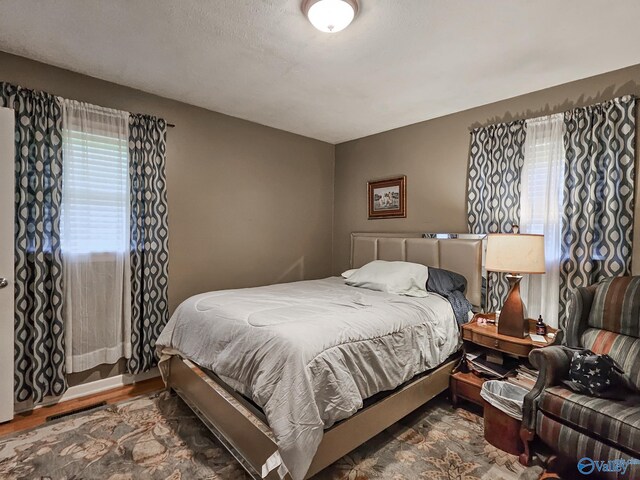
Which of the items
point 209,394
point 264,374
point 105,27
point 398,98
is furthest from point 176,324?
point 398,98

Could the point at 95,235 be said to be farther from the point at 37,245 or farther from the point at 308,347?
the point at 308,347

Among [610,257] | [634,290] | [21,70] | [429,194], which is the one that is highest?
[21,70]

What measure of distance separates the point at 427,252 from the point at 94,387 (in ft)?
10.8

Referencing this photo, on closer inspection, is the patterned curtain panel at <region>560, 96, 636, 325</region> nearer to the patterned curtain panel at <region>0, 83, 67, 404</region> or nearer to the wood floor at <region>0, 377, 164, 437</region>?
the wood floor at <region>0, 377, 164, 437</region>

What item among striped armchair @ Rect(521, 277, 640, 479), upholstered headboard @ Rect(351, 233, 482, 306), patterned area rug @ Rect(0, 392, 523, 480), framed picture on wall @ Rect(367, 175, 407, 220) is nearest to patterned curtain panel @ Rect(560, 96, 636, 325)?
striped armchair @ Rect(521, 277, 640, 479)

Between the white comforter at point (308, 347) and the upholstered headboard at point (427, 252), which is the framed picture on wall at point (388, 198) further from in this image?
the white comforter at point (308, 347)

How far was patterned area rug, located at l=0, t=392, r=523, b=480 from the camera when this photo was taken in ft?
6.03

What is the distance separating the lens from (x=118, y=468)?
187 cm

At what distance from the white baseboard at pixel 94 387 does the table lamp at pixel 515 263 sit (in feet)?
10.1

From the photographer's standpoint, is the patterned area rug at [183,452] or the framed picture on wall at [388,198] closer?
the patterned area rug at [183,452]

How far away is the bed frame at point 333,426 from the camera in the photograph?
1.68 meters

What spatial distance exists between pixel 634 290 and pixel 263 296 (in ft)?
8.13

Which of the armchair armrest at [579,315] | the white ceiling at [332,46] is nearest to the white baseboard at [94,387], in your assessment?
the white ceiling at [332,46]

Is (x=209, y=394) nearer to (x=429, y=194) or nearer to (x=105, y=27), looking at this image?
(x=105, y=27)
